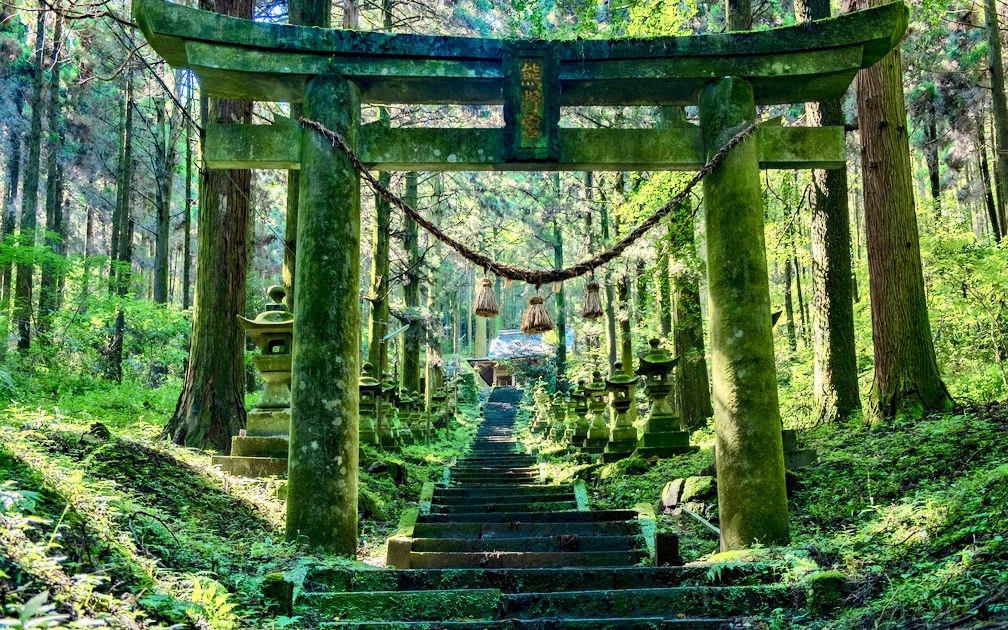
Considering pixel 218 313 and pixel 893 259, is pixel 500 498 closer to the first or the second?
pixel 218 313

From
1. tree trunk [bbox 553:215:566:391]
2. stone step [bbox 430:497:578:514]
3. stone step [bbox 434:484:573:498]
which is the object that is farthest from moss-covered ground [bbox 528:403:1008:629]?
tree trunk [bbox 553:215:566:391]

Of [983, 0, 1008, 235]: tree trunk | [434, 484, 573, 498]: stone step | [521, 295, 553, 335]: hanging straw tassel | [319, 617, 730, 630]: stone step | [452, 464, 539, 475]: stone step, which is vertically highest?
[983, 0, 1008, 235]: tree trunk

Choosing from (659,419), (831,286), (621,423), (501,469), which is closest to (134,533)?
(659,419)

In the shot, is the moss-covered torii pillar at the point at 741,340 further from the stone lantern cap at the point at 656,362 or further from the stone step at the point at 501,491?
the stone lantern cap at the point at 656,362

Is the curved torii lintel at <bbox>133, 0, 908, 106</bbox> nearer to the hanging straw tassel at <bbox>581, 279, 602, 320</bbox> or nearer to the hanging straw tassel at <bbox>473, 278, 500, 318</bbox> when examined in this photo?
the hanging straw tassel at <bbox>473, 278, 500, 318</bbox>

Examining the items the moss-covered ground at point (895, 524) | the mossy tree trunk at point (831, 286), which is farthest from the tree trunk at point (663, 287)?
the moss-covered ground at point (895, 524)

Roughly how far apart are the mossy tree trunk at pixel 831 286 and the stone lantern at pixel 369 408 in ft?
24.5

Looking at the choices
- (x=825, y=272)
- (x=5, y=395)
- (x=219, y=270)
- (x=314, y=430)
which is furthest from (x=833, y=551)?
(x=5, y=395)

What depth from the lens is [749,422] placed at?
589cm

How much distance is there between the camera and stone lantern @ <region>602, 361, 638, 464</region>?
1264 centimetres

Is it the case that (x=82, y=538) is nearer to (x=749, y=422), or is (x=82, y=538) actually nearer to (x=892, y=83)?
(x=749, y=422)

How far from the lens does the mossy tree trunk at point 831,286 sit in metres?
10.0

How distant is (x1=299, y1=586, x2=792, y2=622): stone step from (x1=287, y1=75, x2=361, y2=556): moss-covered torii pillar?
1.29m

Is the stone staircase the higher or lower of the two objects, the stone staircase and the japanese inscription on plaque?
the lower
